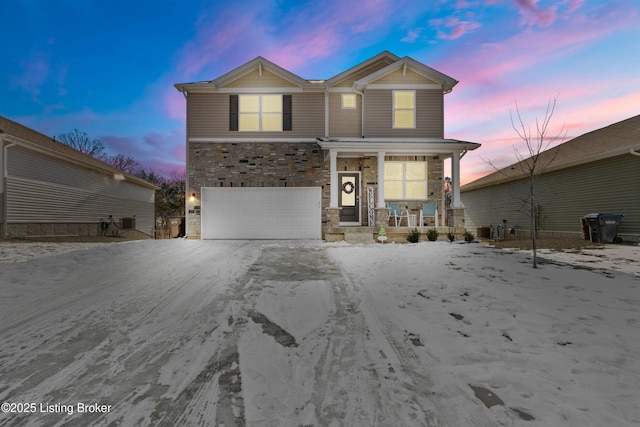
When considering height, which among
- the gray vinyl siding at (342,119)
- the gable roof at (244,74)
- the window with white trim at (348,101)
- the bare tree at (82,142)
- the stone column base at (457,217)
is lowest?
the stone column base at (457,217)

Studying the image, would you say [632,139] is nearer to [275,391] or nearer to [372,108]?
[372,108]

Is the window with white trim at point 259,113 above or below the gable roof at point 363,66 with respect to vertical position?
below

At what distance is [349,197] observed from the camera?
11148 millimetres

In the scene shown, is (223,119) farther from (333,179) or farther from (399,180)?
(399,180)

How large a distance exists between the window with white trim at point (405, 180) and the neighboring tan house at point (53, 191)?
45.5ft

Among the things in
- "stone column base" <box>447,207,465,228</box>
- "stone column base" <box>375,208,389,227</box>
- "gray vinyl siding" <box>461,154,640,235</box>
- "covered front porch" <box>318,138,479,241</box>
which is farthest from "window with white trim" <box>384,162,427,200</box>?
"gray vinyl siding" <box>461,154,640,235</box>

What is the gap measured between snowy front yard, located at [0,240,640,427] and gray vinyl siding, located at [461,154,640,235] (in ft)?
23.7

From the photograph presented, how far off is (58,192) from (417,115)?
52.6 feet

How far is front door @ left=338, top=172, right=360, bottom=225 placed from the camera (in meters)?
11.1

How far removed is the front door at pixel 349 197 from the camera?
36.5 ft

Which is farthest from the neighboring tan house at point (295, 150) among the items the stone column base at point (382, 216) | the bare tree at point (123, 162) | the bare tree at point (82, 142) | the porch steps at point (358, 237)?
the bare tree at point (123, 162)

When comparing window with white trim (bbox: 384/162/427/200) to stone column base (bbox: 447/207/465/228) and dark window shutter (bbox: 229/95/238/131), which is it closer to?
stone column base (bbox: 447/207/465/228)

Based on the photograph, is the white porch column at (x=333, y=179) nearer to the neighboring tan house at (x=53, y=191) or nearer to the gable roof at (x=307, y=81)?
the gable roof at (x=307, y=81)

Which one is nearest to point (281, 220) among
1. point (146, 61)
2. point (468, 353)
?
point (468, 353)
